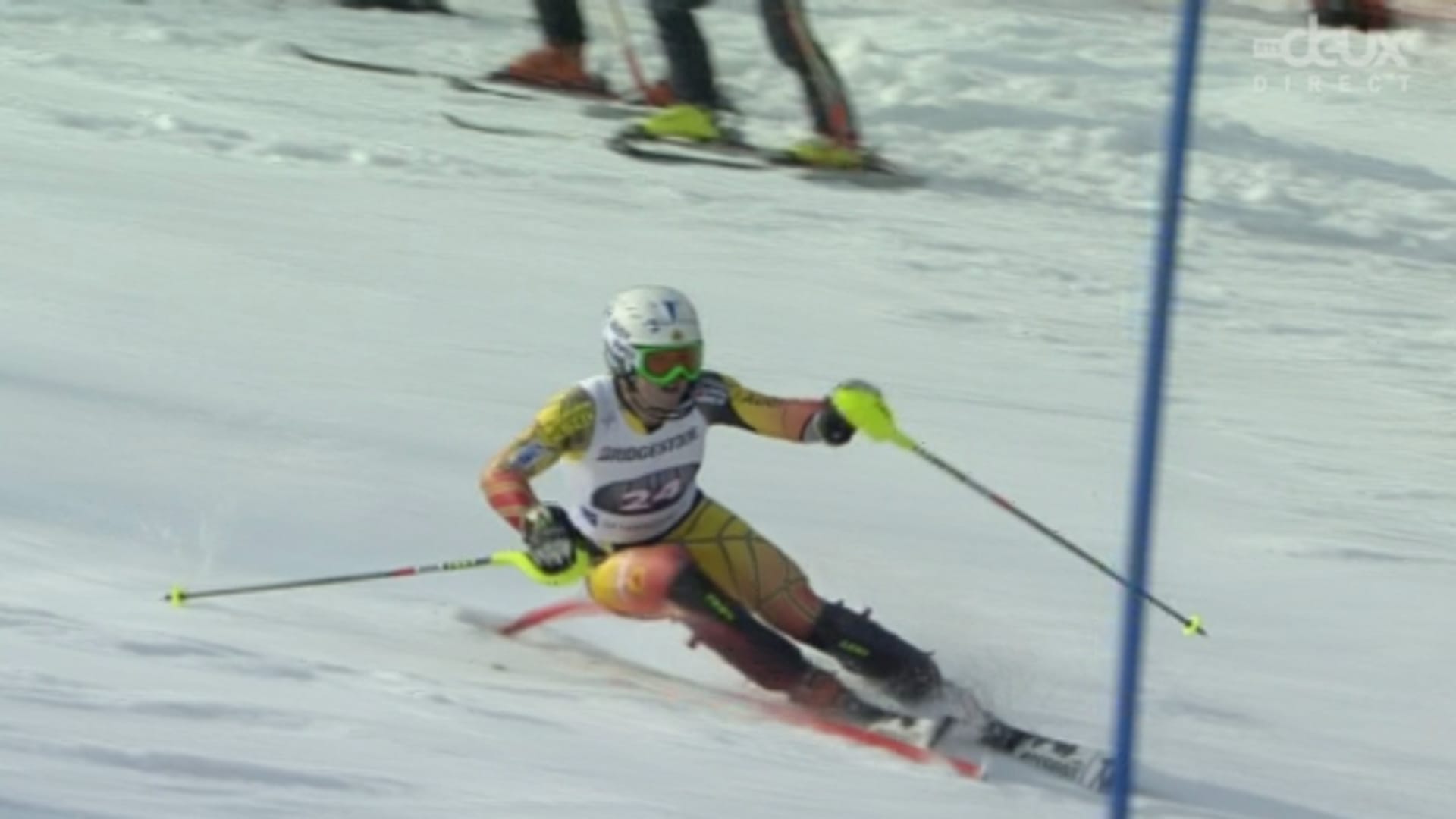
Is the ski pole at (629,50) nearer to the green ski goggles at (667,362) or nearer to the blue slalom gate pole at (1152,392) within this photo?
the green ski goggles at (667,362)

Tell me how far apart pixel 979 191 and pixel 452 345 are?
453cm

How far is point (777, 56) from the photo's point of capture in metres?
14.4

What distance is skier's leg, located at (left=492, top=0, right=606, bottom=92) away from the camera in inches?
601

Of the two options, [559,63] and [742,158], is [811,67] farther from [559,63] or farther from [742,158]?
[559,63]

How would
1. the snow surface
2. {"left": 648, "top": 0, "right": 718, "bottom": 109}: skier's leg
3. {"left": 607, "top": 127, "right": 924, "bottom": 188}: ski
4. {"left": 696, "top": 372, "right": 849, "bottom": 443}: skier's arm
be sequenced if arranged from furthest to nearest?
{"left": 648, "top": 0, "right": 718, "bottom": 109}: skier's leg < {"left": 607, "top": 127, "right": 924, "bottom": 188}: ski < {"left": 696, "top": 372, "right": 849, "bottom": 443}: skier's arm < the snow surface

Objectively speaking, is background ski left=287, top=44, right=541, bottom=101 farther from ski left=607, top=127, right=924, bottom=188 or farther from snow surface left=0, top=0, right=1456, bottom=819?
ski left=607, top=127, right=924, bottom=188

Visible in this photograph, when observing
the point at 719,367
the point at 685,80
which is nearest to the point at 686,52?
the point at 685,80

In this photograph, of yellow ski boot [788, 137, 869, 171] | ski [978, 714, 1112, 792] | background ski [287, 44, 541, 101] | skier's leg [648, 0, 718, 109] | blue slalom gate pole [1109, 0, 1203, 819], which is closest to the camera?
blue slalom gate pole [1109, 0, 1203, 819]

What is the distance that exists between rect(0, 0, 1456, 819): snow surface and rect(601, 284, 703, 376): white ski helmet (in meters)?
0.82

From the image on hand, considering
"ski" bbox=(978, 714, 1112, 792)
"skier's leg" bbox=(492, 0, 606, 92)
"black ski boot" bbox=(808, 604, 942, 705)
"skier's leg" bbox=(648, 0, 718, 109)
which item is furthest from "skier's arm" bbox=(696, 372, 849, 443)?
"skier's leg" bbox=(492, 0, 606, 92)

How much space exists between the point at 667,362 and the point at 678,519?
0.48 m

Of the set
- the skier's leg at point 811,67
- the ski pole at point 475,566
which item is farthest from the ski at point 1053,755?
the skier's leg at point 811,67

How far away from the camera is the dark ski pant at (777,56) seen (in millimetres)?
14164

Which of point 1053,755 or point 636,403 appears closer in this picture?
point 1053,755
